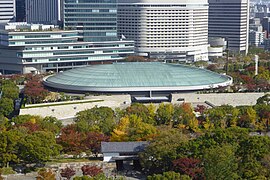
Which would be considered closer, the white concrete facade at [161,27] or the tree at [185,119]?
the tree at [185,119]

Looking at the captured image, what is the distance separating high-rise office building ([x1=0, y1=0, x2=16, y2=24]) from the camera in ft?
450

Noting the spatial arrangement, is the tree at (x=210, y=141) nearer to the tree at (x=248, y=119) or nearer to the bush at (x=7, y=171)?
the tree at (x=248, y=119)

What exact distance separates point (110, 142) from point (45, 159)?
17.8 feet

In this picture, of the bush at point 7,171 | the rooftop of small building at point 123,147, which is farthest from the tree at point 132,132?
the bush at point 7,171

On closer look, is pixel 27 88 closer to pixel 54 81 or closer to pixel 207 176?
pixel 54 81

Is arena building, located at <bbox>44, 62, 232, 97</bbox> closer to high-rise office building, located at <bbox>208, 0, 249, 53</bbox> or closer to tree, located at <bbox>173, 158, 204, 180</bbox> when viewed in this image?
tree, located at <bbox>173, 158, 204, 180</bbox>

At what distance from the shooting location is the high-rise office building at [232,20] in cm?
14038

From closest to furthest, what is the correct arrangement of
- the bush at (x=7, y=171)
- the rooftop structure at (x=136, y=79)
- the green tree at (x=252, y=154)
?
the green tree at (x=252, y=154)
the bush at (x=7, y=171)
the rooftop structure at (x=136, y=79)

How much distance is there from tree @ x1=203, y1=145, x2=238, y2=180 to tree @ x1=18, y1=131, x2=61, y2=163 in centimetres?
1161

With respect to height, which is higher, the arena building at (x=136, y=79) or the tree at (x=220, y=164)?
the arena building at (x=136, y=79)

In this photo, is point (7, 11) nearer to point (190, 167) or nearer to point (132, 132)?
point (132, 132)

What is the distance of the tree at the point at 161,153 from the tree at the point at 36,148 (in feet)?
21.7

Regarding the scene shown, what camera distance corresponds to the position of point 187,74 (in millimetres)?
73938

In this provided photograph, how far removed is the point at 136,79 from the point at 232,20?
74841mm
